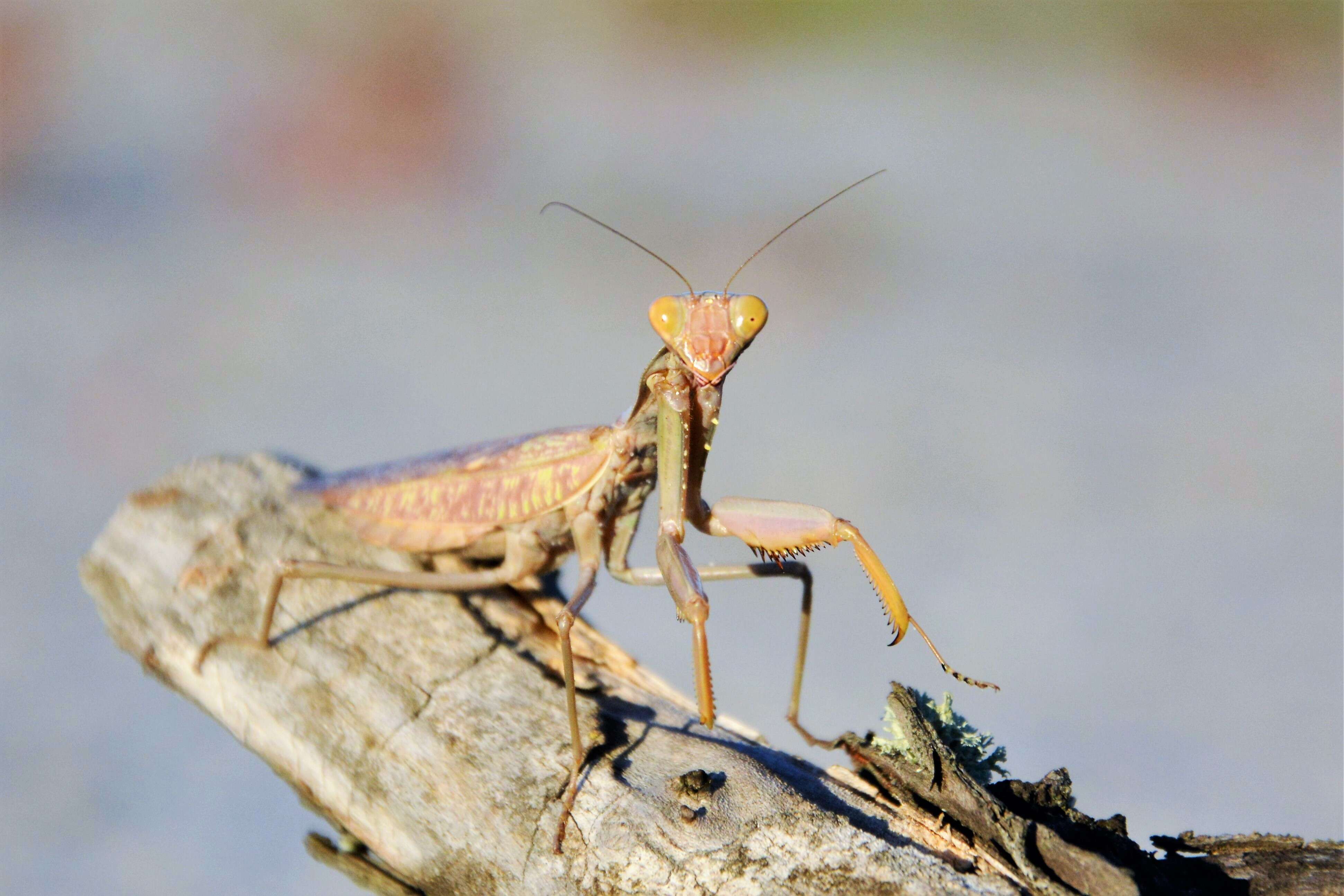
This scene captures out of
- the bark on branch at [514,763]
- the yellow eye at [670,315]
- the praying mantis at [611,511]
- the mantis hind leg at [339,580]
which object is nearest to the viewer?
the bark on branch at [514,763]

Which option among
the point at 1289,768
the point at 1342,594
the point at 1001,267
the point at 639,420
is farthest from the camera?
the point at 1001,267

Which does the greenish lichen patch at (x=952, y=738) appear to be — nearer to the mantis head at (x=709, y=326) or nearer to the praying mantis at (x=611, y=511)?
the praying mantis at (x=611, y=511)

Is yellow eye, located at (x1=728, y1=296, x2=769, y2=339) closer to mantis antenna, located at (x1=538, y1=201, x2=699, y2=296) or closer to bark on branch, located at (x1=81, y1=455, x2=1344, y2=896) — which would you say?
mantis antenna, located at (x1=538, y1=201, x2=699, y2=296)

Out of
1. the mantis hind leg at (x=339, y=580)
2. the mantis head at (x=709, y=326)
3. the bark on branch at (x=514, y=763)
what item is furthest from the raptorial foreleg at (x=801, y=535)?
the mantis hind leg at (x=339, y=580)

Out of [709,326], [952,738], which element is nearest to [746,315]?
[709,326]

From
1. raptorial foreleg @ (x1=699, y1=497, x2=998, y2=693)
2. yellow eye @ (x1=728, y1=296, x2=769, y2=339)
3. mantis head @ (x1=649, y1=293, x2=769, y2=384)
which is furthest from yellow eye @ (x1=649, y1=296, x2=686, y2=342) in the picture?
raptorial foreleg @ (x1=699, y1=497, x2=998, y2=693)

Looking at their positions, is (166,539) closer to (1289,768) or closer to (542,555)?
(542,555)

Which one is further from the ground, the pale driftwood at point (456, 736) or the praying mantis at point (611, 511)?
the praying mantis at point (611, 511)

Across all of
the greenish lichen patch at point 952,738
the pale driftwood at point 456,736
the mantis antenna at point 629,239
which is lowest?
the pale driftwood at point 456,736

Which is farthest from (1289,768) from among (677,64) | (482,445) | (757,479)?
(677,64)
